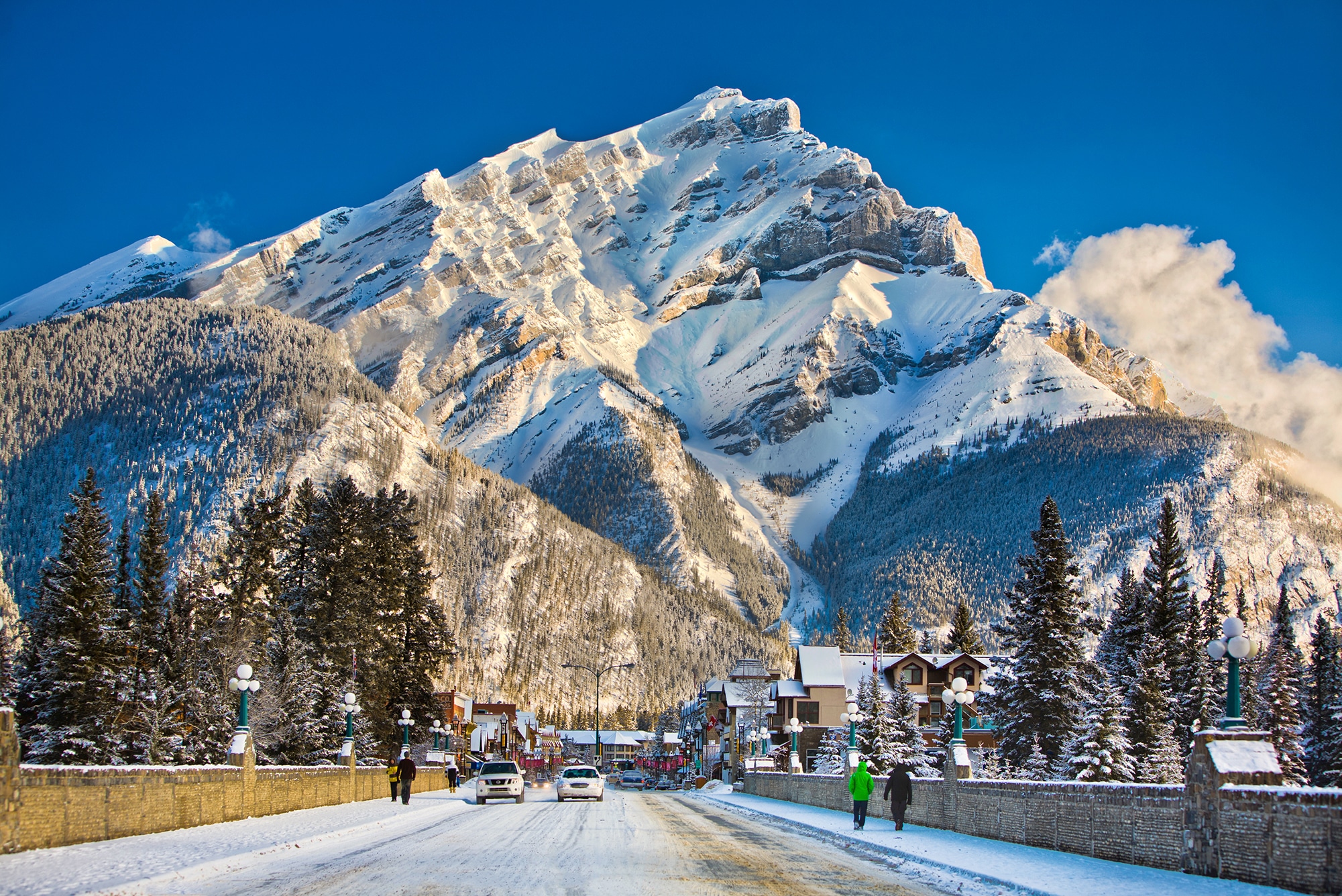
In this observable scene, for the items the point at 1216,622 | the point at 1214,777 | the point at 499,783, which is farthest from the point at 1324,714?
the point at 1214,777

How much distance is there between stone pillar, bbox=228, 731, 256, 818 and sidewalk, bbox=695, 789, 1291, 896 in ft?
47.6

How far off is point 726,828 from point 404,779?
14067mm

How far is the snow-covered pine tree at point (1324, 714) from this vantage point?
6162 cm

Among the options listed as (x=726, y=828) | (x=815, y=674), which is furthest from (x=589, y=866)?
(x=815, y=674)

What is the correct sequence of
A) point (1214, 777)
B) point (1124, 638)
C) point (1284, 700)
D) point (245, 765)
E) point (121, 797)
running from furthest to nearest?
point (1284, 700), point (1124, 638), point (245, 765), point (121, 797), point (1214, 777)

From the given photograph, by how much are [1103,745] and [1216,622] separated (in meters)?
34.6

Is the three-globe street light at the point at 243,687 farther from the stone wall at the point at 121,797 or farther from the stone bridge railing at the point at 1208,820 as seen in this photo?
the stone bridge railing at the point at 1208,820

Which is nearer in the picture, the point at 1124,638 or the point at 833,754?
the point at 1124,638

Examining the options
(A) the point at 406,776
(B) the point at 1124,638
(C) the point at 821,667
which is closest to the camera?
(A) the point at 406,776

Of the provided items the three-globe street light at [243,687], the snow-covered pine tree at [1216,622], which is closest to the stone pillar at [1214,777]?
the three-globe street light at [243,687]

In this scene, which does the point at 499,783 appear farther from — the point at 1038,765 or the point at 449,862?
the point at 449,862

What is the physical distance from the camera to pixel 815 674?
88.9m

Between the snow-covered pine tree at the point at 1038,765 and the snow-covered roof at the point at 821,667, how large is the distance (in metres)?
38.2

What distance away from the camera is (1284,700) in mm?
63500
